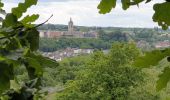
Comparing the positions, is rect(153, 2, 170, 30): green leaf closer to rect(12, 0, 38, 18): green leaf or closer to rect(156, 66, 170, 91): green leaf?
rect(156, 66, 170, 91): green leaf

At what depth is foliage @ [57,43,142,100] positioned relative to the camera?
126 feet

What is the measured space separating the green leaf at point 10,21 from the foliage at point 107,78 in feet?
118

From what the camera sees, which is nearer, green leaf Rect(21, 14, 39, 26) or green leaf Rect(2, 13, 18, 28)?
green leaf Rect(2, 13, 18, 28)

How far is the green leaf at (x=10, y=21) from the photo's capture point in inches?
59.1

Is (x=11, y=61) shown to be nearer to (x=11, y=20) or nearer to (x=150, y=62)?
(x=11, y=20)

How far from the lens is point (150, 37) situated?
425ft

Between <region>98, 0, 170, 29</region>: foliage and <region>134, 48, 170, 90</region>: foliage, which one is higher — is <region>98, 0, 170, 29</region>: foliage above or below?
above

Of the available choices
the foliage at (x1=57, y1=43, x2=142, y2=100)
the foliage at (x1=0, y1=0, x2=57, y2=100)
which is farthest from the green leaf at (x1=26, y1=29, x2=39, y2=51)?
the foliage at (x1=57, y1=43, x2=142, y2=100)

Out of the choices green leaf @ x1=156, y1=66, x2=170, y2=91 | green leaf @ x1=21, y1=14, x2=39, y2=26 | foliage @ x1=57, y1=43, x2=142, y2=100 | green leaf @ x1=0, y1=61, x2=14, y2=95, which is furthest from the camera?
foliage @ x1=57, y1=43, x2=142, y2=100

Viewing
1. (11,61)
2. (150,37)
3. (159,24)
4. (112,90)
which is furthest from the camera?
(150,37)

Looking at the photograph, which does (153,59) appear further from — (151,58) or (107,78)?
(107,78)

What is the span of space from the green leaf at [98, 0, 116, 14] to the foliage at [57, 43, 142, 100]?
35885 mm

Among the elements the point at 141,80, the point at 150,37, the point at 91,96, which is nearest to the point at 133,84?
the point at 141,80

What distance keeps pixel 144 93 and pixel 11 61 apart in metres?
41.2
